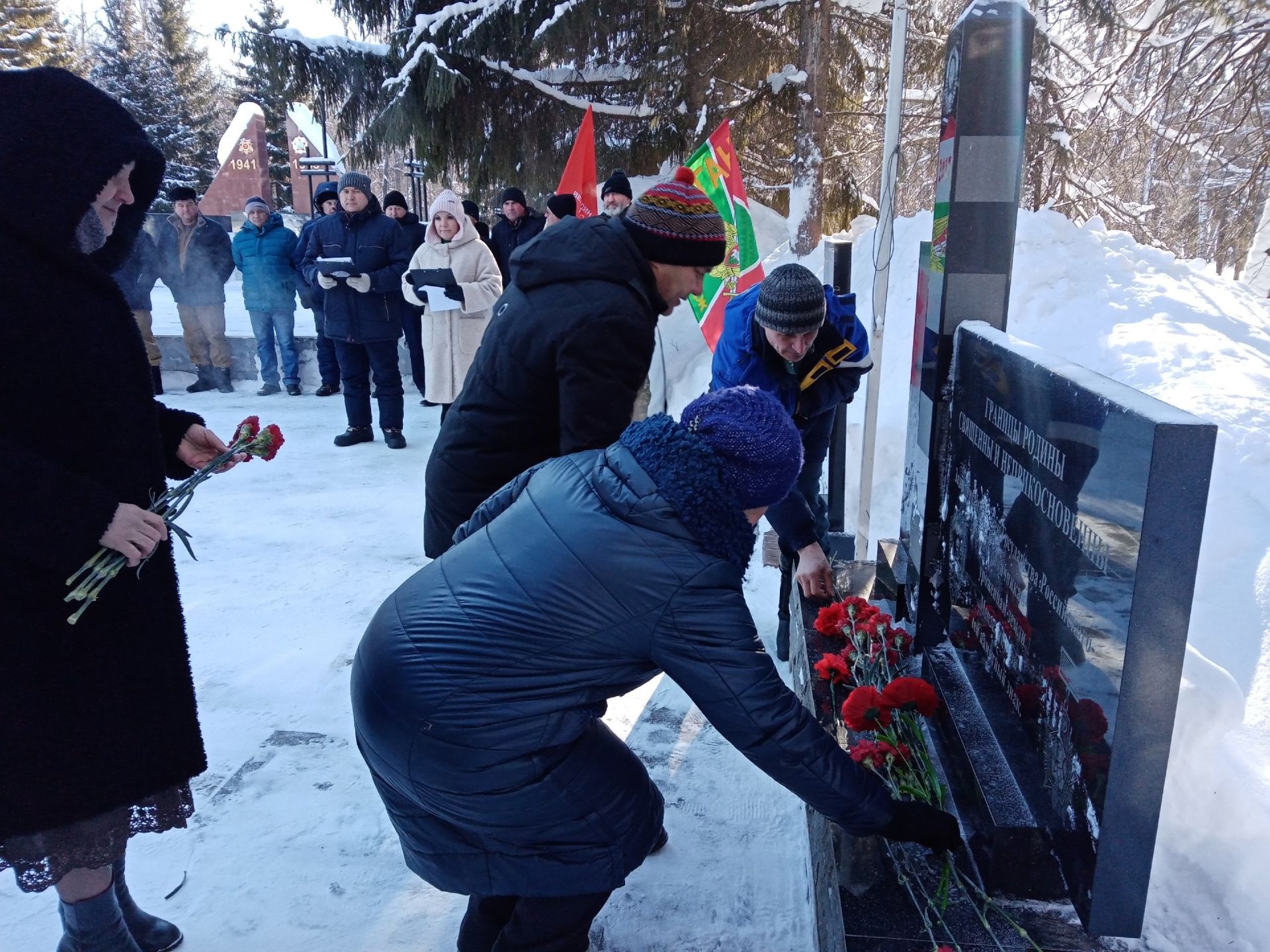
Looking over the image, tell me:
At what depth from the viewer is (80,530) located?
5.53 ft

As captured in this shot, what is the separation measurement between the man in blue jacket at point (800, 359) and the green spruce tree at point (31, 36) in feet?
85.1

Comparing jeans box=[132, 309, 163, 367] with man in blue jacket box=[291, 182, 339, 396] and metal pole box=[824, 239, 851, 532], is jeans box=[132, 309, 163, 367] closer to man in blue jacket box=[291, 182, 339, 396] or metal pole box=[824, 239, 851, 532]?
man in blue jacket box=[291, 182, 339, 396]

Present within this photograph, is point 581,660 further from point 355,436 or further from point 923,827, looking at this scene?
point 355,436

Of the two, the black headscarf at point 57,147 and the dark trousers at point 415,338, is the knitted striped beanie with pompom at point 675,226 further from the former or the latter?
the dark trousers at point 415,338

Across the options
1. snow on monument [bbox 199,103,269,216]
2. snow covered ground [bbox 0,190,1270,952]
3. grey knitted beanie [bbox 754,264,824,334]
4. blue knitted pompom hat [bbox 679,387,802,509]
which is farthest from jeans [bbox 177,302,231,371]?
snow on monument [bbox 199,103,269,216]

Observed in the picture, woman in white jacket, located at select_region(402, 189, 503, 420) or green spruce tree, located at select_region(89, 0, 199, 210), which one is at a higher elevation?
green spruce tree, located at select_region(89, 0, 199, 210)

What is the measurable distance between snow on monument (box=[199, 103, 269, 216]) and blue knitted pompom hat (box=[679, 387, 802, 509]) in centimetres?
2130

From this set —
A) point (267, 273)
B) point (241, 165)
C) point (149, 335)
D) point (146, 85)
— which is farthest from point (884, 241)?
point (146, 85)

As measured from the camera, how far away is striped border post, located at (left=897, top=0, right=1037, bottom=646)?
237 centimetres

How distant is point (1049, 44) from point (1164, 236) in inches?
372

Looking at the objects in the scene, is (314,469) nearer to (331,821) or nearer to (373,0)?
(331,821)

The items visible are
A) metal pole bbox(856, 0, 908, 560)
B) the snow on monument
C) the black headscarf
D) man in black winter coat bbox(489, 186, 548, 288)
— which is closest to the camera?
the black headscarf

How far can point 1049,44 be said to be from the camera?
834 cm

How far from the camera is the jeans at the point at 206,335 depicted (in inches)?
339
